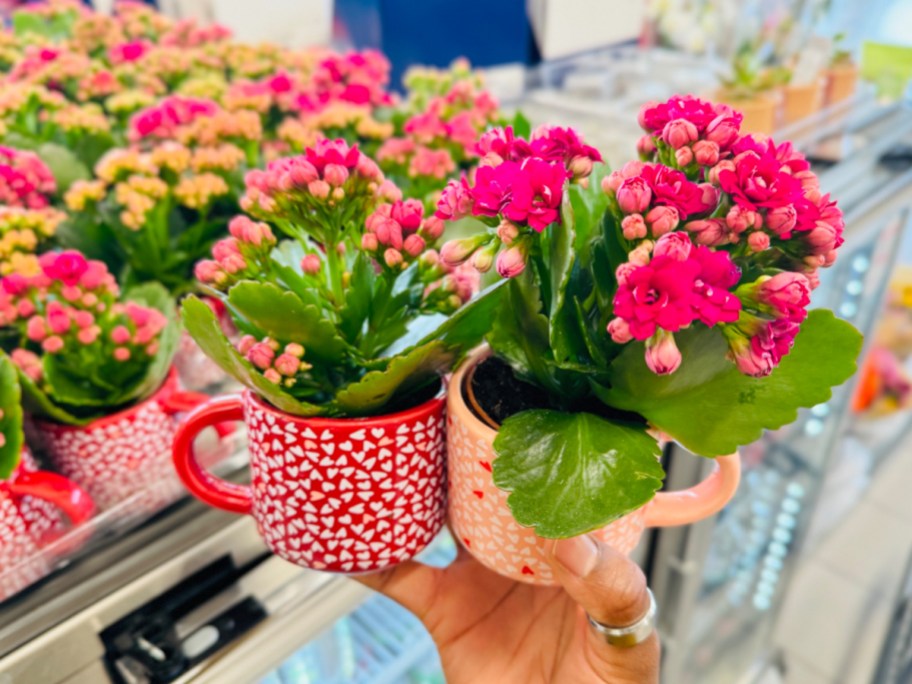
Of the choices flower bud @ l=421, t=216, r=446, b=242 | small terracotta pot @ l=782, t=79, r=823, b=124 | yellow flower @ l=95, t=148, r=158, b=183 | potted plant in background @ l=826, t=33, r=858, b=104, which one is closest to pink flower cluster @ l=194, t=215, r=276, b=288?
flower bud @ l=421, t=216, r=446, b=242

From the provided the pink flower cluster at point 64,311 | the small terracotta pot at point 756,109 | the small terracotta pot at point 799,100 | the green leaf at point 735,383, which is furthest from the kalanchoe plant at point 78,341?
the small terracotta pot at point 799,100

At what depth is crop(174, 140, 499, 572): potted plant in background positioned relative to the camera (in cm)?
46

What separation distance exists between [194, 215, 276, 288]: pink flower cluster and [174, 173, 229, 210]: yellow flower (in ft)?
1.23

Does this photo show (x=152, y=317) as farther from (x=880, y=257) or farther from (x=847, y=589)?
(x=847, y=589)

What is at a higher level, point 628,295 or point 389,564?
point 628,295

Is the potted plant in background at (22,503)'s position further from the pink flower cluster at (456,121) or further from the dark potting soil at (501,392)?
the pink flower cluster at (456,121)

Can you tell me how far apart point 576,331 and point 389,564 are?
25 cm

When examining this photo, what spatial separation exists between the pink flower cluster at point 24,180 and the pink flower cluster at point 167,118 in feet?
0.44

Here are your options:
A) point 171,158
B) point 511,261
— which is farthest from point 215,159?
point 511,261

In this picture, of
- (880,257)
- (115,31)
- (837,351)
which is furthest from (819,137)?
(115,31)

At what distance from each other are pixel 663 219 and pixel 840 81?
1653 mm

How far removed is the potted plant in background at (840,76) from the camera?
1.68m

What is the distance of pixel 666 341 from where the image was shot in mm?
375

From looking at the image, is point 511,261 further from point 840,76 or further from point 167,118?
point 840,76
